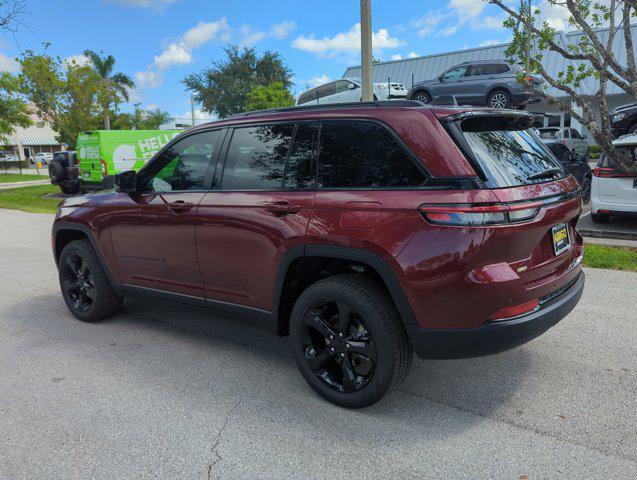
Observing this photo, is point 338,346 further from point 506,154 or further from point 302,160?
point 506,154

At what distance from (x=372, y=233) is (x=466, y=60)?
29.2 meters

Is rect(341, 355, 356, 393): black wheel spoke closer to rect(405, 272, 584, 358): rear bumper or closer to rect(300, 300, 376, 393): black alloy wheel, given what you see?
rect(300, 300, 376, 393): black alloy wheel

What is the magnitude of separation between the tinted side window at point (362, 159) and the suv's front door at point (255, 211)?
127 millimetres

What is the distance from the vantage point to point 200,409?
313cm

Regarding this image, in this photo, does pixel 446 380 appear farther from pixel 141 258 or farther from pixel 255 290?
pixel 141 258


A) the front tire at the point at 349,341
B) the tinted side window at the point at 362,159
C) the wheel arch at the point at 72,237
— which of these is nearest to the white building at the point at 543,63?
the wheel arch at the point at 72,237

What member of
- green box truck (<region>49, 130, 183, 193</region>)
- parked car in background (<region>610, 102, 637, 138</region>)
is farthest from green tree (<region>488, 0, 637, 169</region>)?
green box truck (<region>49, 130, 183, 193</region>)

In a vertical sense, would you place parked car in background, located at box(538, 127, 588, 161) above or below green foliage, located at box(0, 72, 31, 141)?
below

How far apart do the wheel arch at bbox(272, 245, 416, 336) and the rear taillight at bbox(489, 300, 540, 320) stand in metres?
0.45

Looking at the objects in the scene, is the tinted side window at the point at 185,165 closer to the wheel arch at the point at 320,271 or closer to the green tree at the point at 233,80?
the wheel arch at the point at 320,271

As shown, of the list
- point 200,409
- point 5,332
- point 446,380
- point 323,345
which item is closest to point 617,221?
point 446,380

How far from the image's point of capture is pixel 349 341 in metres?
3.03

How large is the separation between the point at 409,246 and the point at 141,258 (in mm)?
2513

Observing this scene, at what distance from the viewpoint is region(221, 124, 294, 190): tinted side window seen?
11.2 feet
